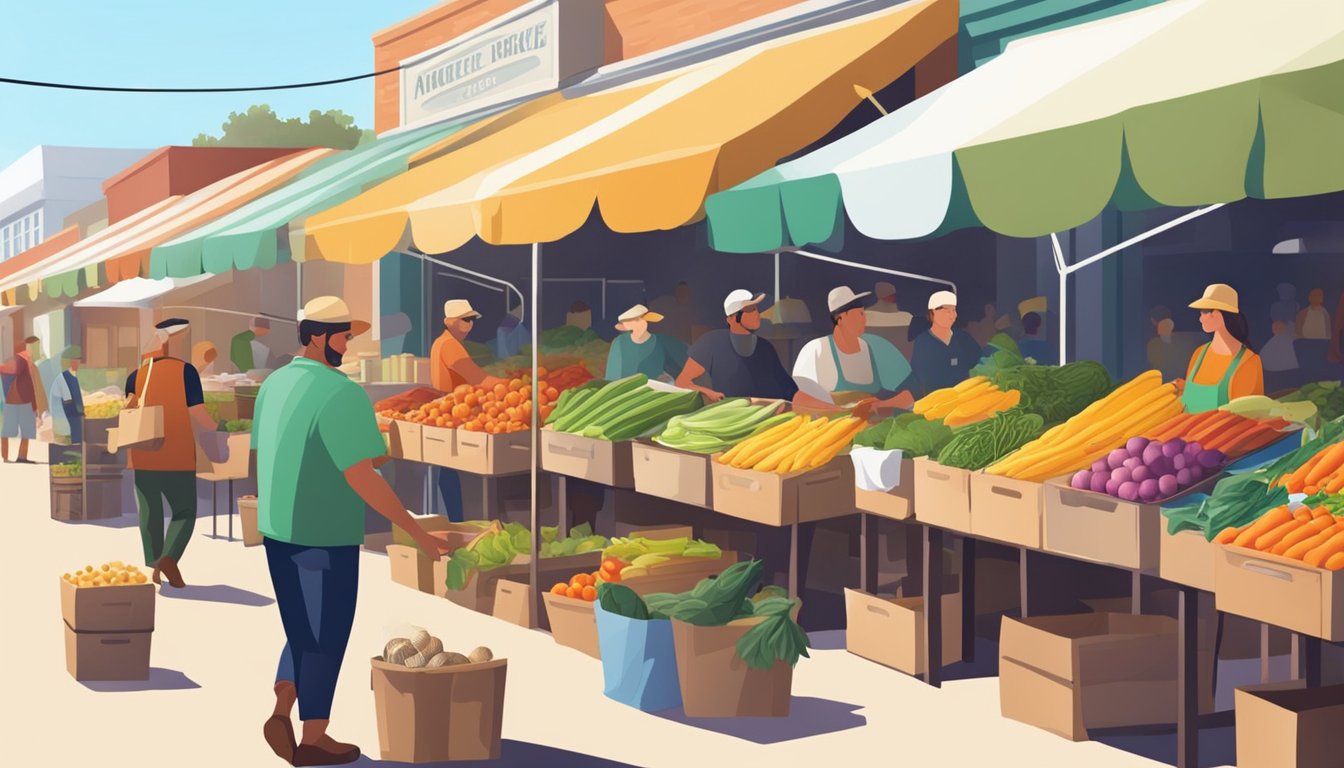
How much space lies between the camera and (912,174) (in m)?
6.59

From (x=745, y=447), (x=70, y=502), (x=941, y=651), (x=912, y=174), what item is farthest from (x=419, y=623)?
(x=70, y=502)

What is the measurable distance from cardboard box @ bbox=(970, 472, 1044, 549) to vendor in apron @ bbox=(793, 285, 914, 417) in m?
2.11

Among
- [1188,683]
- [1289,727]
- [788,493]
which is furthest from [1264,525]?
[788,493]

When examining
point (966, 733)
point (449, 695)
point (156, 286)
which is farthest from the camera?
point (156, 286)

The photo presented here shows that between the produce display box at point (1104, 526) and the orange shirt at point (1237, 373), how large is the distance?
190 centimetres

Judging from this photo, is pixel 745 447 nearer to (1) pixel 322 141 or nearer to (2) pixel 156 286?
(2) pixel 156 286

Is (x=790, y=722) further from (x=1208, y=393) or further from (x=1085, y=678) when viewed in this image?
(x=1208, y=393)

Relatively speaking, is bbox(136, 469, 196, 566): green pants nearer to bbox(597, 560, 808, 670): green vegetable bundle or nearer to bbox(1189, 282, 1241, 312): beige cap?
bbox(597, 560, 808, 670): green vegetable bundle

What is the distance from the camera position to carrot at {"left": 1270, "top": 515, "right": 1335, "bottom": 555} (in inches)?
218

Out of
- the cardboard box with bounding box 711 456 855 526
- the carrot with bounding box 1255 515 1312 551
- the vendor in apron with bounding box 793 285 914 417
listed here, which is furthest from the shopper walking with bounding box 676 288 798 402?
the carrot with bounding box 1255 515 1312 551

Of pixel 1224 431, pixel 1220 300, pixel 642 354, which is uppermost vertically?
pixel 1220 300

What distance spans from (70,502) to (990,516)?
36.7ft

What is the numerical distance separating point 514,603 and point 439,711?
11.0 feet

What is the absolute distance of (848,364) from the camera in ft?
31.7
